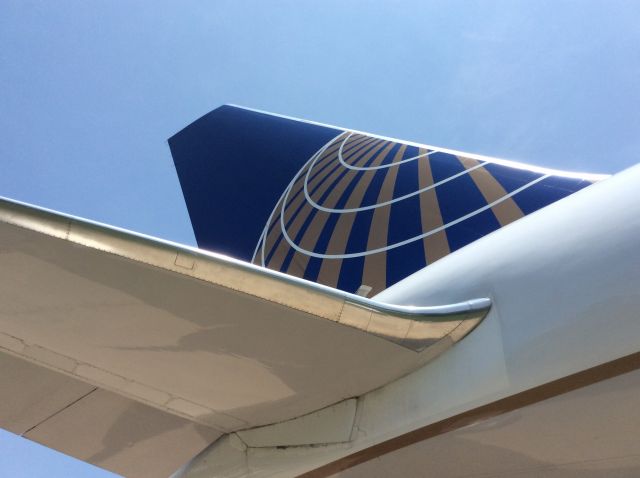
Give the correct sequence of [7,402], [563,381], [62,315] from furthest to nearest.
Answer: [7,402]
[62,315]
[563,381]

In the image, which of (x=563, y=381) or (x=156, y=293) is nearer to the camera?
(x=563, y=381)

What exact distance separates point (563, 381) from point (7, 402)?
2.90 metres

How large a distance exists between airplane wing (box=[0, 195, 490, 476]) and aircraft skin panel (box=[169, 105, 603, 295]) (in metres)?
3.20

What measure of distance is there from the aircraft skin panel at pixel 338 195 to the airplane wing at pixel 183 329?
320 cm

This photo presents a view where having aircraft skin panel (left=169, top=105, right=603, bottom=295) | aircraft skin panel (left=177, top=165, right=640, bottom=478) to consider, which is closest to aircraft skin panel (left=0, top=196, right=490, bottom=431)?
aircraft skin panel (left=177, top=165, right=640, bottom=478)

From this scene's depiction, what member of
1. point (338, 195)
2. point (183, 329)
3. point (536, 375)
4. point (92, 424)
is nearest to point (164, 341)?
point (183, 329)

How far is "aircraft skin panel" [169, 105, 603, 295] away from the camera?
6.27 metres

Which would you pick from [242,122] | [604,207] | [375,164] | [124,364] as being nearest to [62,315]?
[124,364]

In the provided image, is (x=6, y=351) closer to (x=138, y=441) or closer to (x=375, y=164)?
(x=138, y=441)

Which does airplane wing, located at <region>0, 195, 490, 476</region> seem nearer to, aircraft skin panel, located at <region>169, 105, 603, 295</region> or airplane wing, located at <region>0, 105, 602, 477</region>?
airplane wing, located at <region>0, 105, 602, 477</region>

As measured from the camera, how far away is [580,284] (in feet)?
8.55

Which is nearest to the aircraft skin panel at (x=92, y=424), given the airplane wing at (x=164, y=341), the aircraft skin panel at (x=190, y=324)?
the airplane wing at (x=164, y=341)

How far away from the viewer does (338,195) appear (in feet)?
25.8

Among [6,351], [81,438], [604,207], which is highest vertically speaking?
[604,207]
